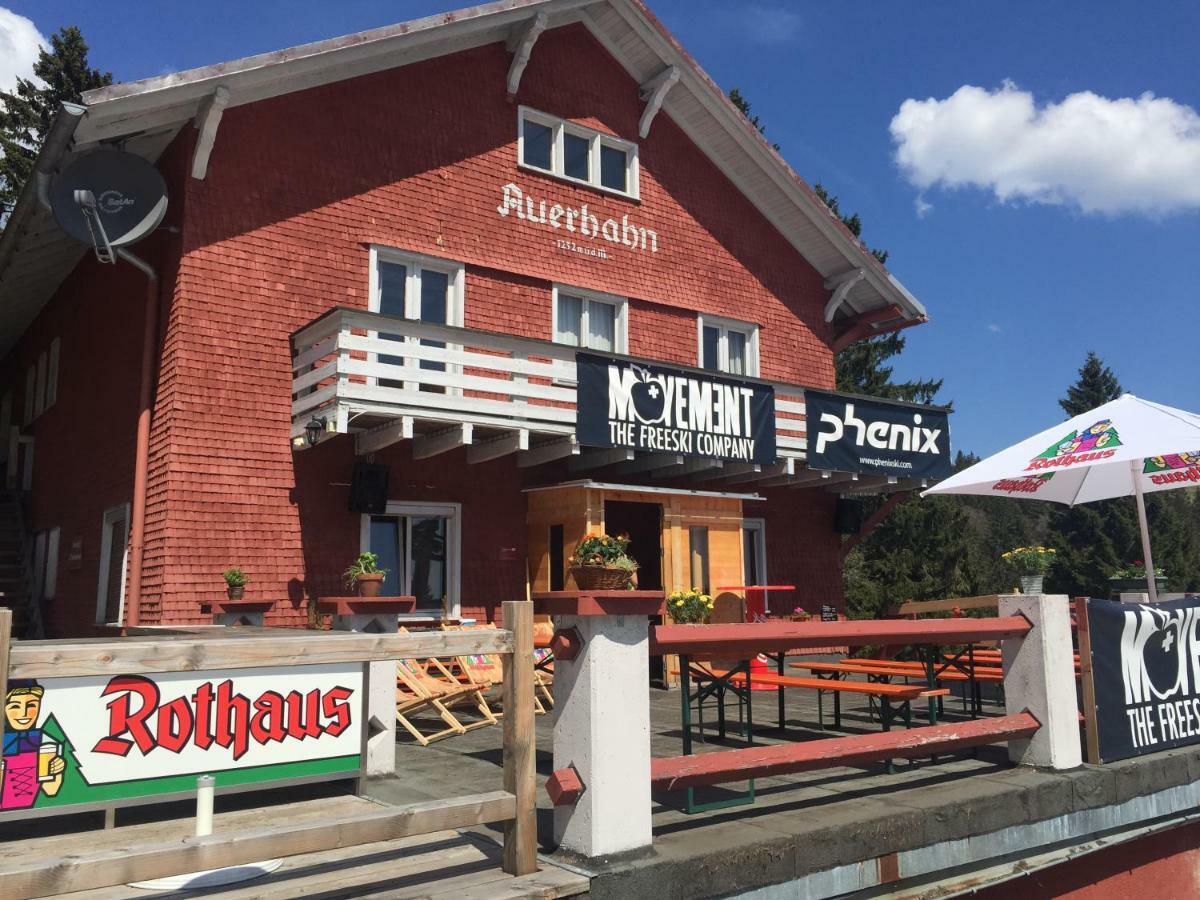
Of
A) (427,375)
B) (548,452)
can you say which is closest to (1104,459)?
(548,452)

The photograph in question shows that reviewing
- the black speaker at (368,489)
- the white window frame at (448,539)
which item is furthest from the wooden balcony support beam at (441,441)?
the white window frame at (448,539)

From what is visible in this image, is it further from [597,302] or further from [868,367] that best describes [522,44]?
[868,367]

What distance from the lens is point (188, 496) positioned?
10.8 m

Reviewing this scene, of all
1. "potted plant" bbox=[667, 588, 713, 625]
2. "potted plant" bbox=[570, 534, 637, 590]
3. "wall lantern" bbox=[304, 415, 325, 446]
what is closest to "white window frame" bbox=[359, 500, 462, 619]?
"wall lantern" bbox=[304, 415, 325, 446]

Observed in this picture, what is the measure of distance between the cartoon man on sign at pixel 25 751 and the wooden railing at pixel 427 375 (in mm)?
6246

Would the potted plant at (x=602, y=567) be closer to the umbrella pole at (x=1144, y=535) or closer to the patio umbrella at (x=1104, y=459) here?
the patio umbrella at (x=1104, y=459)

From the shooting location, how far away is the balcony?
10625 mm

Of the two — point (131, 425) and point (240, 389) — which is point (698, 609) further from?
point (131, 425)

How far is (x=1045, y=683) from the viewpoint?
253 inches

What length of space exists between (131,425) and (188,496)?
2160mm

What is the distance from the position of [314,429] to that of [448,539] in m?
2.60

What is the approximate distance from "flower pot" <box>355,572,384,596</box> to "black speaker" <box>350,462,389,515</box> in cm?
152

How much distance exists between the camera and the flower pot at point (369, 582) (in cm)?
1016

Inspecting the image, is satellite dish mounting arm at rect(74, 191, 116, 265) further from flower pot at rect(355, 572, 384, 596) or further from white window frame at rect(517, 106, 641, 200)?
white window frame at rect(517, 106, 641, 200)
